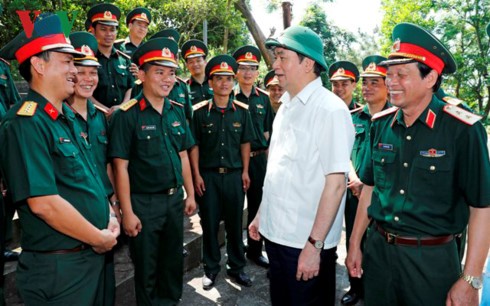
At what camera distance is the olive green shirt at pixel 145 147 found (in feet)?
10.3

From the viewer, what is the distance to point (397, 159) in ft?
7.27

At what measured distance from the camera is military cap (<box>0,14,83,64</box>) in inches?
79.7

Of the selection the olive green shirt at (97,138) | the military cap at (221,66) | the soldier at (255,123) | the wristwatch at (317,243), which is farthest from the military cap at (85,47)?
the wristwatch at (317,243)

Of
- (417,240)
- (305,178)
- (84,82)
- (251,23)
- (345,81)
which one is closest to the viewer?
(417,240)

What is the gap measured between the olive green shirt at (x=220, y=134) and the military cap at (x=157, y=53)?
1.08 metres

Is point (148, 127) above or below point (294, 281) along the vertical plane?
above

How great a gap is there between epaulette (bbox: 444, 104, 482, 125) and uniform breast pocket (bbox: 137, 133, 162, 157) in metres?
2.21

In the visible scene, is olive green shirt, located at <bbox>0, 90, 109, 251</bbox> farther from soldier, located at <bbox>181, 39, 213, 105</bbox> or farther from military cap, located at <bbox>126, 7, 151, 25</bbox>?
military cap, located at <bbox>126, 7, 151, 25</bbox>

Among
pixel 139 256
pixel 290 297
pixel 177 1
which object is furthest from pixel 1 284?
pixel 177 1

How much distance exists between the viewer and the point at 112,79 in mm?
4504

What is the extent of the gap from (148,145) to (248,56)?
2.54 metres

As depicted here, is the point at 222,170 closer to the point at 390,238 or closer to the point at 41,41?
the point at 390,238

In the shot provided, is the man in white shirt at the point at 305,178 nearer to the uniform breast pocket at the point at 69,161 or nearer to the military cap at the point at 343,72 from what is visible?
the uniform breast pocket at the point at 69,161

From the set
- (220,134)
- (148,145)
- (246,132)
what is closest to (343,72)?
(246,132)
